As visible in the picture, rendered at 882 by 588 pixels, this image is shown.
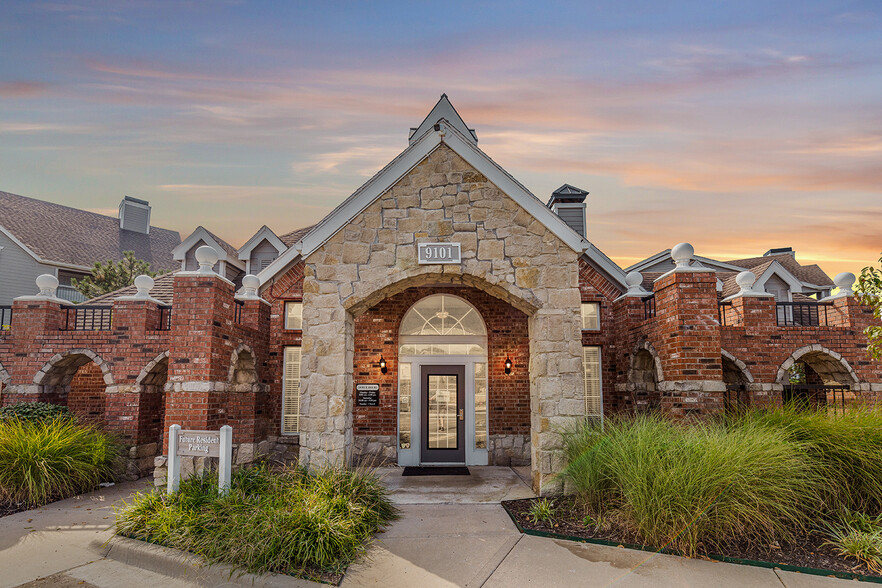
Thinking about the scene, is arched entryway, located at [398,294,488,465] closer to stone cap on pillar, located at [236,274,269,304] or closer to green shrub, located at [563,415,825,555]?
stone cap on pillar, located at [236,274,269,304]

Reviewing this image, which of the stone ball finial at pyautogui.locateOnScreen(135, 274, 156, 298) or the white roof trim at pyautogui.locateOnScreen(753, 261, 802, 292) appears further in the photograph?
the white roof trim at pyautogui.locateOnScreen(753, 261, 802, 292)

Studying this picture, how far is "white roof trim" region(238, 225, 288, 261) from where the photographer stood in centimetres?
1332

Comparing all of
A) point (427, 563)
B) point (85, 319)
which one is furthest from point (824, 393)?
point (85, 319)

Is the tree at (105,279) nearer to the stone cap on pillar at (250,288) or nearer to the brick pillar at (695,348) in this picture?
the stone cap on pillar at (250,288)

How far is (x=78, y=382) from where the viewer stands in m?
11.7

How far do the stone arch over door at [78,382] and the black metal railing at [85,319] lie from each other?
65cm

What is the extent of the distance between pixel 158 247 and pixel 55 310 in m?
14.7

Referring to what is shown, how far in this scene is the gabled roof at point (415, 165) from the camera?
26.5 ft

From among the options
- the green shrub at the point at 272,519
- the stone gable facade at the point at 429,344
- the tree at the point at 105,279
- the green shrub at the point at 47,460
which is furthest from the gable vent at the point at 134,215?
the green shrub at the point at 272,519

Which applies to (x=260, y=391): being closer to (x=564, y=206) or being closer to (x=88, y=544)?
(x=88, y=544)

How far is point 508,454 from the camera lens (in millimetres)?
11641

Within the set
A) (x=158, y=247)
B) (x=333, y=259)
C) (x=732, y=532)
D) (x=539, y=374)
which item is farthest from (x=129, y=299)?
(x=158, y=247)

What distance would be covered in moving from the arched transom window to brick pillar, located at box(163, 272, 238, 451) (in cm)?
447

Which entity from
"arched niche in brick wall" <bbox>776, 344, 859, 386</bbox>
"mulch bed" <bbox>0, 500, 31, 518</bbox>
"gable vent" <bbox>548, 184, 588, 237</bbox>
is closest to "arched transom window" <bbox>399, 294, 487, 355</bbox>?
"gable vent" <bbox>548, 184, 588, 237</bbox>
